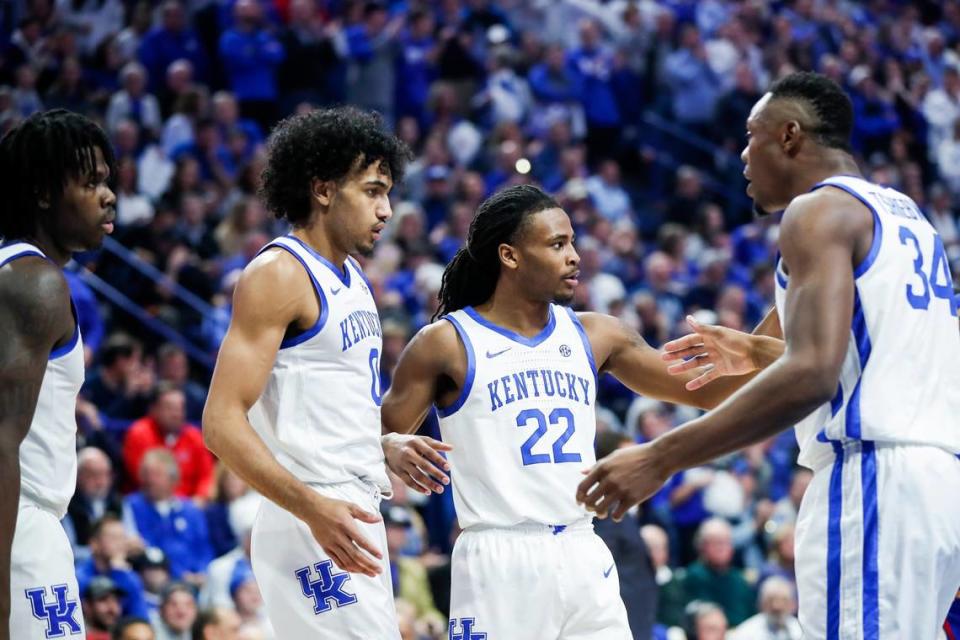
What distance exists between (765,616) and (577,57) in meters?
Result: 9.34

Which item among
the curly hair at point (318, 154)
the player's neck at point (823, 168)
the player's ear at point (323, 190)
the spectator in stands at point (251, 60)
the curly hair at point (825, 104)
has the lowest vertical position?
the player's neck at point (823, 168)

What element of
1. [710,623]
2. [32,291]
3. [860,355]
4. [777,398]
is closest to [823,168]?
[860,355]

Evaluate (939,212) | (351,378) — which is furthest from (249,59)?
(351,378)

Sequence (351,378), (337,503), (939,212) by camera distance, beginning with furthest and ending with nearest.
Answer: (939,212) < (351,378) < (337,503)

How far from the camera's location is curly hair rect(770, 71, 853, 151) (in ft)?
13.7

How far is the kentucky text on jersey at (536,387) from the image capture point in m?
4.96

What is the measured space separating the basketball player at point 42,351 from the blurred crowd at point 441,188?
3.26 metres

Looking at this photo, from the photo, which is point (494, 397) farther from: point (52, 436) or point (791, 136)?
point (52, 436)

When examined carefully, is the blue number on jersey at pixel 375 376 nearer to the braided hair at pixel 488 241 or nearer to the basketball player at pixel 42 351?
the braided hair at pixel 488 241

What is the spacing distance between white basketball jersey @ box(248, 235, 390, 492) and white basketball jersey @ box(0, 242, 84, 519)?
0.74m

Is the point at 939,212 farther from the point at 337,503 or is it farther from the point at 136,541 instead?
the point at 337,503

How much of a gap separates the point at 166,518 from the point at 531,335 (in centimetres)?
452

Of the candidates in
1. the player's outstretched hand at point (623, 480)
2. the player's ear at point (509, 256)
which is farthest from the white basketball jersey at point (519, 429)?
the player's outstretched hand at point (623, 480)

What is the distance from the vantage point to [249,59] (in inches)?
559
